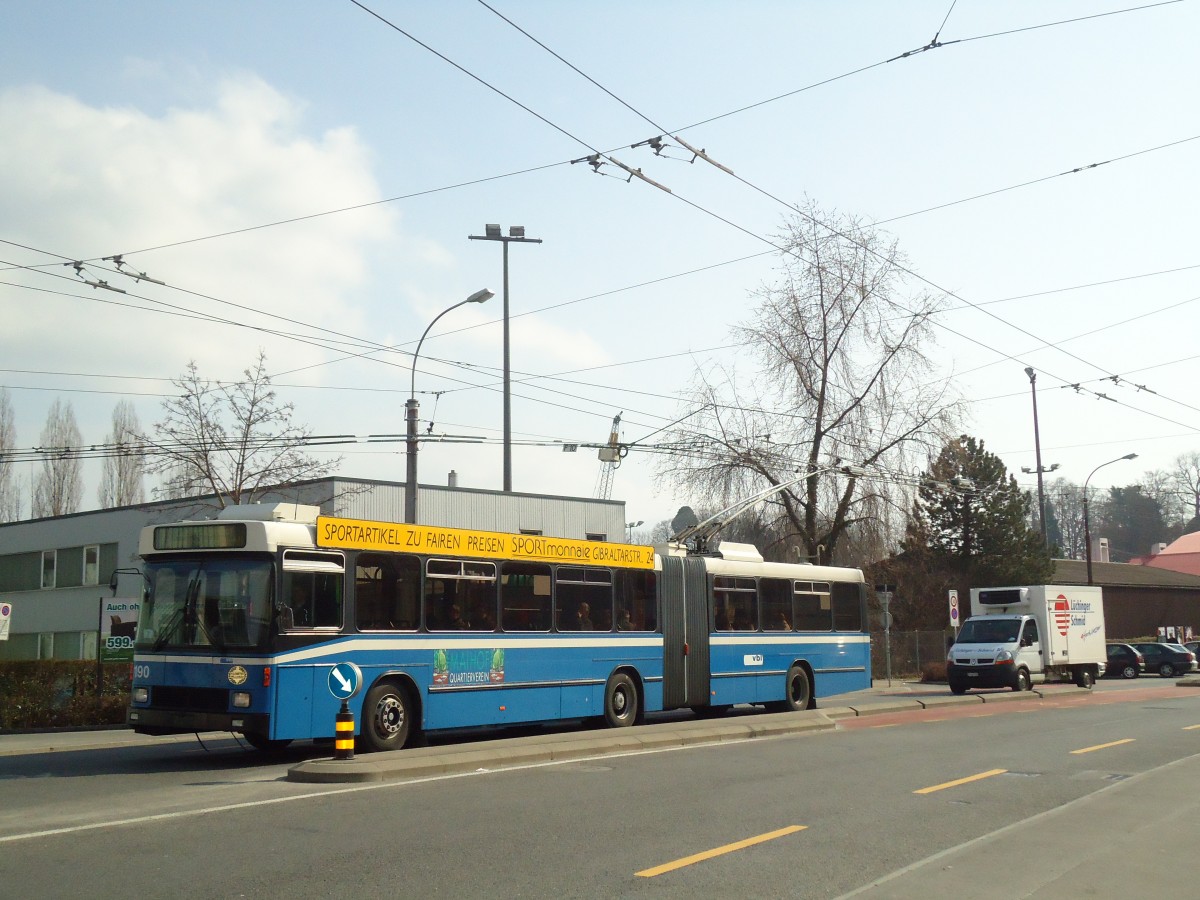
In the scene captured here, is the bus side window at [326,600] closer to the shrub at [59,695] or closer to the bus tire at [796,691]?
the shrub at [59,695]

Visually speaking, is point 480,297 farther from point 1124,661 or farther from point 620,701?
point 1124,661

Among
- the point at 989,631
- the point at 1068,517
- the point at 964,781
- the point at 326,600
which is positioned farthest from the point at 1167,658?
the point at 1068,517

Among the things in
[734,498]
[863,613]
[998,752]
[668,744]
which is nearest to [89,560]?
[734,498]

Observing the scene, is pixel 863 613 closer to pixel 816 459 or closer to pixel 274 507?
pixel 816 459

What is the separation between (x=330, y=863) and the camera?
27.1 feet

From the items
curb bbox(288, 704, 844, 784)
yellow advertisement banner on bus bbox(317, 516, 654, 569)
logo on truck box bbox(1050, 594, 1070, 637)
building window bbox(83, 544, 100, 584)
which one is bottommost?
curb bbox(288, 704, 844, 784)

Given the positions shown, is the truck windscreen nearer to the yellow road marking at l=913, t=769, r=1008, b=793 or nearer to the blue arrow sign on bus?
the yellow road marking at l=913, t=769, r=1008, b=793

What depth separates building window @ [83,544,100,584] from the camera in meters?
43.1

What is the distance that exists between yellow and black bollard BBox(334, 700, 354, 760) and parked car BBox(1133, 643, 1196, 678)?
141 feet

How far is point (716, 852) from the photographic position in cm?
879

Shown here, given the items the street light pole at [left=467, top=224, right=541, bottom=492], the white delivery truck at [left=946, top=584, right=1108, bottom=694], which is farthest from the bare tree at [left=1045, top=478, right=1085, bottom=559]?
the street light pole at [left=467, top=224, right=541, bottom=492]

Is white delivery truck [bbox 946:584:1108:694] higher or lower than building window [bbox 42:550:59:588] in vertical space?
lower

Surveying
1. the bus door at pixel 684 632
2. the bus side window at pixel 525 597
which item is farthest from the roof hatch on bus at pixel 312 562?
the bus door at pixel 684 632

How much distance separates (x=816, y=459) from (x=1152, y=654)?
834 inches
